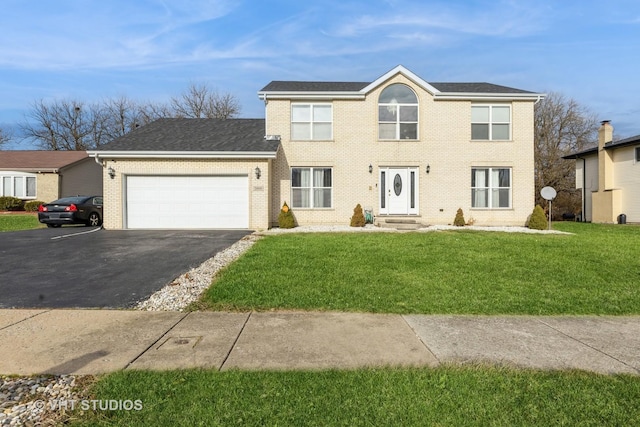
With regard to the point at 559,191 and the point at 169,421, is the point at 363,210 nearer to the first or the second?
the point at 169,421

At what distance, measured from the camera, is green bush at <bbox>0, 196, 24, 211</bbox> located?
82.3ft

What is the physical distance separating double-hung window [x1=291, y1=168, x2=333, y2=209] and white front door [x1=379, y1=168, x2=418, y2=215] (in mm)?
2374

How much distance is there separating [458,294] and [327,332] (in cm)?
258

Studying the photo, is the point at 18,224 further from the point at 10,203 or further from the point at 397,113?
the point at 397,113

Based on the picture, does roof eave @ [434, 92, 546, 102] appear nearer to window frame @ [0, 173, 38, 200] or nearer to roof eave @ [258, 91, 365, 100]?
roof eave @ [258, 91, 365, 100]

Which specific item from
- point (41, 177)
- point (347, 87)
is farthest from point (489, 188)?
point (41, 177)

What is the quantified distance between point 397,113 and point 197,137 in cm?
905

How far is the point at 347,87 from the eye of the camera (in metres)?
17.3

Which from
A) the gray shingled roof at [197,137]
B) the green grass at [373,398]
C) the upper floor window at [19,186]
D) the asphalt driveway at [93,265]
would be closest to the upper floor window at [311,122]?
the gray shingled roof at [197,137]

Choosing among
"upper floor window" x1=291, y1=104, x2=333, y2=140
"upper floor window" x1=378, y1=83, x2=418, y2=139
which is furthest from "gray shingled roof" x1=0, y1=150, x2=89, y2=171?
"upper floor window" x1=378, y1=83, x2=418, y2=139

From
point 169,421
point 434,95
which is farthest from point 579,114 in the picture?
point 169,421

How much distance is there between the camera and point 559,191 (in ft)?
107

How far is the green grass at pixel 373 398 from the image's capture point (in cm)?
250

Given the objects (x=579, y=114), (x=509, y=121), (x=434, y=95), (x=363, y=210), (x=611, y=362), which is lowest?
(x=611, y=362)
